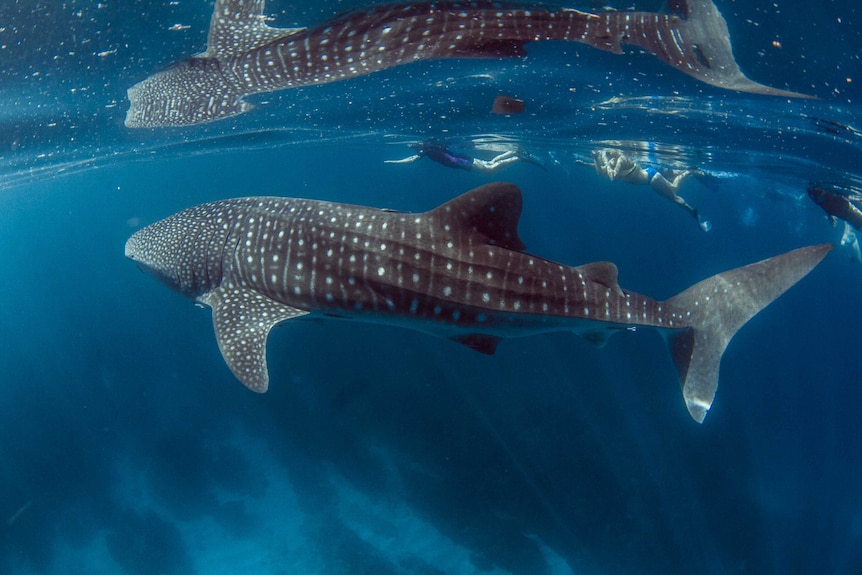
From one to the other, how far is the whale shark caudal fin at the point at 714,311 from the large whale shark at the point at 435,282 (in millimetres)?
14

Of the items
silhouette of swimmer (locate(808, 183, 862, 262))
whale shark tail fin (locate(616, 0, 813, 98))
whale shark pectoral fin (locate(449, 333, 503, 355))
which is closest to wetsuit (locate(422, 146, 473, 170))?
whale shark tail fin (locate(616, 0, 813, 98))

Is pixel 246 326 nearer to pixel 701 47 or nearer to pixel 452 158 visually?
pixel 701 47

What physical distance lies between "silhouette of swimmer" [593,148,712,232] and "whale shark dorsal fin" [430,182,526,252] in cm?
1145

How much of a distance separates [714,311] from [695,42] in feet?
12.0

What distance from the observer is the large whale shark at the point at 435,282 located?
5652 mm

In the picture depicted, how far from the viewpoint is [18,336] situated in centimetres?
3288

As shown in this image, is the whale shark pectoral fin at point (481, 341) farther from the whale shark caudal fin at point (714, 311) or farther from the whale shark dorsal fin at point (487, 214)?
the whale shark caudal fin at point (714, 311)

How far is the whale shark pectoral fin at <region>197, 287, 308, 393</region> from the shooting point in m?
5.98

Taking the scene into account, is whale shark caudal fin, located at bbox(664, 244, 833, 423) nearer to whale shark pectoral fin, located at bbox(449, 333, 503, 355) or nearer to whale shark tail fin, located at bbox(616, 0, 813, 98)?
whale shark pectoral fin, located at bbox(449, 333, 503, 355)

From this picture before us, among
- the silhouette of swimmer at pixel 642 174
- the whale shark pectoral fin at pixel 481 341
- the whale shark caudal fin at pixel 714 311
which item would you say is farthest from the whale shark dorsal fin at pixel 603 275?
the silhouette of swimmer at pixel 642 174

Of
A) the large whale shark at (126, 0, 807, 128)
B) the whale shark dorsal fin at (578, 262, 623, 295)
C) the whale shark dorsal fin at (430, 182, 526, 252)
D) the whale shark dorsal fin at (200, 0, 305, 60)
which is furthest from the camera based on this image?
the whale shark dorsal fin at (200, 0, 305, 60)

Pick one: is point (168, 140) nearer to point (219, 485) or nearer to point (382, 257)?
point (219, 485)

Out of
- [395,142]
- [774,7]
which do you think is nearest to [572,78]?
[774,7]

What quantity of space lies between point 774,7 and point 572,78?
4371mm
